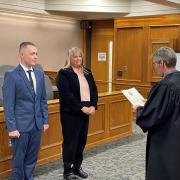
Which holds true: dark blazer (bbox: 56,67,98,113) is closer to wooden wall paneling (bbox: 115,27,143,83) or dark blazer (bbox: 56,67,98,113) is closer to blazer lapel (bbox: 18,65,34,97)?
Answer: blazer lapel (bbox: 18,65,34,97)

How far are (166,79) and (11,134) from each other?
4.57 feet

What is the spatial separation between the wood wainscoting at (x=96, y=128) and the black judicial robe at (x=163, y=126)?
169cm

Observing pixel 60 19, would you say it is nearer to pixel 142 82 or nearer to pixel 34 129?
pixel 142 82

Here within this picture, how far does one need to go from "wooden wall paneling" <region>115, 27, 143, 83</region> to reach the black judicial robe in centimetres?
503

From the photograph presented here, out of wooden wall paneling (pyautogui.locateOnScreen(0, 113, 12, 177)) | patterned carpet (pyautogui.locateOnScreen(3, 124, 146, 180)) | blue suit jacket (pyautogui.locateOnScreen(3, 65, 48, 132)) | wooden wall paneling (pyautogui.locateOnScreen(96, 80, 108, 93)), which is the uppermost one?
blue suit jacket (pyautogui.locateOnScreen(3, 65, 48, 132))

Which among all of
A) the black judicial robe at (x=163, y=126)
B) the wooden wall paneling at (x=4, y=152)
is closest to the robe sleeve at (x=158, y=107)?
the black judicial robe at (x=163, y=126)

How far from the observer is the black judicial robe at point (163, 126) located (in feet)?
8.49

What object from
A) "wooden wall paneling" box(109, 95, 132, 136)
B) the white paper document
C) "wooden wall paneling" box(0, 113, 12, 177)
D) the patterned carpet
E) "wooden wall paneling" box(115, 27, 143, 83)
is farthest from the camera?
"wooden wall paneling" box(115, 27, 143, 83)

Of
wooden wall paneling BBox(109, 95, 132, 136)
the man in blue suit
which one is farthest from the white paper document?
wooden wall paneling BBox(109, 95, 132, 136)

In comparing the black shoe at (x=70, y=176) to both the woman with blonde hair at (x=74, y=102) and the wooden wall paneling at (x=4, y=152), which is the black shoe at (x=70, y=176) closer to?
the woman with blonde hair at (x=74, y=102)

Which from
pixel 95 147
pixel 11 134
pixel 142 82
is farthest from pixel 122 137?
pixel 11 134

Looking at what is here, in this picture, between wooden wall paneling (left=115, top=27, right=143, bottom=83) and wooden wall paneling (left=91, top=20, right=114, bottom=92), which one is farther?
wooden wall paneling (left=91, top=20, right=114, bottom=92)

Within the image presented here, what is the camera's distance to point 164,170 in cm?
275

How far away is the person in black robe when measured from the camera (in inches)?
102
